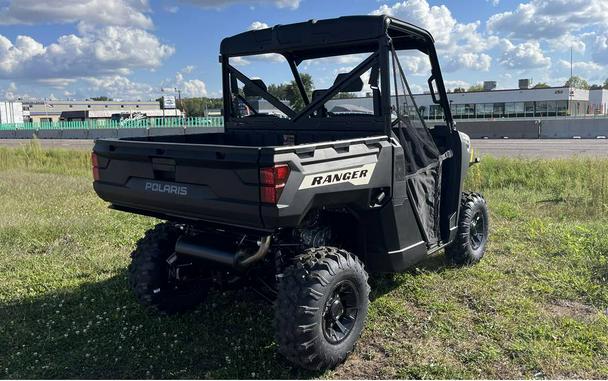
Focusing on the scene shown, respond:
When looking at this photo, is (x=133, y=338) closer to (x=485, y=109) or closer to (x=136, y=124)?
(x=136, y=124)

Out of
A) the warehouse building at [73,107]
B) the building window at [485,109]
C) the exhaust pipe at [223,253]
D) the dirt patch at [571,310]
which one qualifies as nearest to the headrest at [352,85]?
the exhaust pipe at [223,253]

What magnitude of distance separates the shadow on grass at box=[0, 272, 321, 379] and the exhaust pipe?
72 centimetres

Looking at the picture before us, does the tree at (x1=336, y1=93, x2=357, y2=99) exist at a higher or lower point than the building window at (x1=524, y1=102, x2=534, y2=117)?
lower

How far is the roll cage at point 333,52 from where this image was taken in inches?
160

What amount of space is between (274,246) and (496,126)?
29501 mm

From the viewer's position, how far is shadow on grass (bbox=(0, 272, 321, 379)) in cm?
368

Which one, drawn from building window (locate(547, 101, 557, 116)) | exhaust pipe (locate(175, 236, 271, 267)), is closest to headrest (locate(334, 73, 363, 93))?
exhaust pipe (locate(175, 236, 271, 267))

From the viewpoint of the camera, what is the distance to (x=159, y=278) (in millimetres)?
4312

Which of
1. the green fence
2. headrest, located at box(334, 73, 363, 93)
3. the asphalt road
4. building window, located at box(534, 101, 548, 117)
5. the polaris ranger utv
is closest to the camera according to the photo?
the polaris ranger utv

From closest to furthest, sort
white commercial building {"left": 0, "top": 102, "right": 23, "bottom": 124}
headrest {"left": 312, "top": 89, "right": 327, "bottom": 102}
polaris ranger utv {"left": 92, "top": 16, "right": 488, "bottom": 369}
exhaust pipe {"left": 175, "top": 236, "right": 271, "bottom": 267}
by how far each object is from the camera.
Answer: polaris ranger utv {"left": 92, "top": 16, "right": 488, "bottom": 369}
exhaust pipe {"left": 175, "top": 236, "right": 271, "bottom": 267}
headrest {"left": 312, "top": 89, "right": 327, "bottom": 102}
white commercial building {"left": 0, "top": 102, "right": 23, "bottom": 124}

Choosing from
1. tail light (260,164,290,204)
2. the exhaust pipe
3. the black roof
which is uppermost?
the black roof

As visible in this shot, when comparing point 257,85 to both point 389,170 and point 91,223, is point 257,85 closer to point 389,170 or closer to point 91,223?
point 389,170

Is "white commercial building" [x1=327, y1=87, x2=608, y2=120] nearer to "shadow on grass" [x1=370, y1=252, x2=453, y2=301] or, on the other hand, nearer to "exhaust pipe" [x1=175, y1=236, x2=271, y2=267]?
"shadow on grass" [x1=370, y1=252, x2=453, y2=301]

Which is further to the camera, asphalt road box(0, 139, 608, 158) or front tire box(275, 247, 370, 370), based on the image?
asphalt road box(0, 139, 608, 158)
